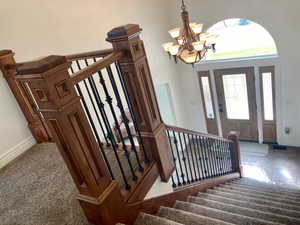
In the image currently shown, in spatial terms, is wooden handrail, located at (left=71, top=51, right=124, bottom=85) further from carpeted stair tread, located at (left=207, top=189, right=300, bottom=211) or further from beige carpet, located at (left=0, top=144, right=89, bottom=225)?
carpeted stair tread, located at (left=207, top=189, right=300, bottom=211)

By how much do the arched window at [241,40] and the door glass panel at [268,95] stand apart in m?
0.55

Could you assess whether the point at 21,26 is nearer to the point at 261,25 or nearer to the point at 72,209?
the point at 72,209

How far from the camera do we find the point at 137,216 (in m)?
1.88

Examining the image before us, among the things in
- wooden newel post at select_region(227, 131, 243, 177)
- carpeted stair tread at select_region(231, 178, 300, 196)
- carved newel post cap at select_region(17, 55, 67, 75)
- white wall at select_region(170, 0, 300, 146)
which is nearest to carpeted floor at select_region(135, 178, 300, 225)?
carpeted stair tread at select_region(231, 178, 300, 196)

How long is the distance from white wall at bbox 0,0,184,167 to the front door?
248 centimetres

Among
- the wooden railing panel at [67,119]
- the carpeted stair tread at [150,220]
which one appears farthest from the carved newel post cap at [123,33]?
the carpeted stair tread at [150,220]

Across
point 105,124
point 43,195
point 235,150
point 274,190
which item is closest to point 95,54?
point 105,124

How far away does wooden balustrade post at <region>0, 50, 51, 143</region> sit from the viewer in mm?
2664

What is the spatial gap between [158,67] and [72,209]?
Answer: 4.32 meters

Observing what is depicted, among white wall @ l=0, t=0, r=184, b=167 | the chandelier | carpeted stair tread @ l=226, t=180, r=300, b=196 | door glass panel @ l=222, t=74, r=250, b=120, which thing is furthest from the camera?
door glass panel @ l=222, t=74, r=250, b=120

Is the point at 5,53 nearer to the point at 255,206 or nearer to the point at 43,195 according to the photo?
the point at 43,195

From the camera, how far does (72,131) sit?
54.6 inches

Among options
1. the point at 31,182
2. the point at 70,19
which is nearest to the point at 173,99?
the point at 70,19

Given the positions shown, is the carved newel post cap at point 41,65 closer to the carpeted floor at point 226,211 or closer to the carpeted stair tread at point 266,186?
the carpeted floor at point 226,211
